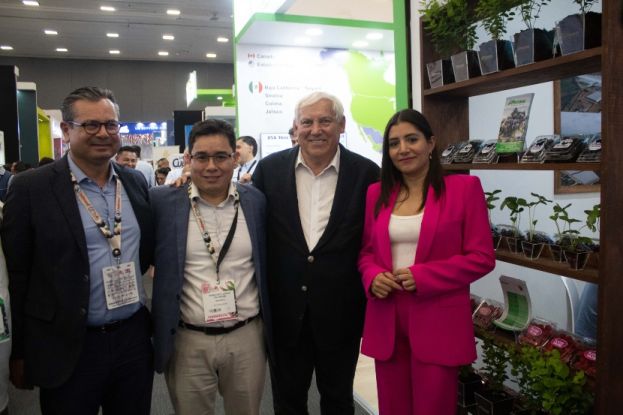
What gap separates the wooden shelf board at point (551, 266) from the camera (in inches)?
77.4

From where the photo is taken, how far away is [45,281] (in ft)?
5.74

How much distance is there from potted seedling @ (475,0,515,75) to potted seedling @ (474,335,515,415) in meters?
1.27

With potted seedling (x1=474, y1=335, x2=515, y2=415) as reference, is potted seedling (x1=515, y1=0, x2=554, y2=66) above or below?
above

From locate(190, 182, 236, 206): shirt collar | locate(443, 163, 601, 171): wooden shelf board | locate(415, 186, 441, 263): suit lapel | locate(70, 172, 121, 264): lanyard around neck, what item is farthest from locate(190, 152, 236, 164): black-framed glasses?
locate(443, 163, 601, 171): wooden shelf board

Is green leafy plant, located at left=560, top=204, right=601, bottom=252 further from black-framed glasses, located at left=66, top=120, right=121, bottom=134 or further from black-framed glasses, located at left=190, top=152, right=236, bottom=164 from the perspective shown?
black-framed glasses, located at left=66, top=120, right=121, bottom=134

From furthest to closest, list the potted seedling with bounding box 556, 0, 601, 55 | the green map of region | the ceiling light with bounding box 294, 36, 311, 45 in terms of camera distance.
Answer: the green map of region < the ceiling light with bounding box 294, 36, 311, 45 < the potted seedling with bounding box 556, 0, 601, 55

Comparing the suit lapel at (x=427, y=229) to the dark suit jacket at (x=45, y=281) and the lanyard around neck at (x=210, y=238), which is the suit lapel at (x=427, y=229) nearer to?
the lanyard around neck at (x=210, y=238)

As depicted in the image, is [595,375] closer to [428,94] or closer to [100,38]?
[428,94]

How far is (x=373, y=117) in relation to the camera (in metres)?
7.04

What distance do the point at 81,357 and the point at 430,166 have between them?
4.85 ft

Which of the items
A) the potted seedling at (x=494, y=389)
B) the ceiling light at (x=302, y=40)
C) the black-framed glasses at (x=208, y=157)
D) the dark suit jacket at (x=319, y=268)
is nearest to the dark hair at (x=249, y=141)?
the ceiling light at (x=302, y=40)

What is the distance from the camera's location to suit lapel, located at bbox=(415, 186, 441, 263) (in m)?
1.96

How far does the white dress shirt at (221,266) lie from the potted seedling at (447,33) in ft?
4.26

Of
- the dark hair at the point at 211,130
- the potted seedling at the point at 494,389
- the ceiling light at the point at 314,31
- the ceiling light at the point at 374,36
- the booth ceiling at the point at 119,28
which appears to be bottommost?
the potted seedling at the point at 494,389
